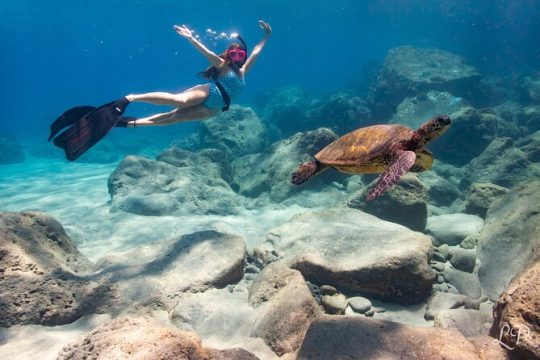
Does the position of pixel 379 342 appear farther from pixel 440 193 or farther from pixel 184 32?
pixel 440 193

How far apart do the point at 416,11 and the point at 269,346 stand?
62668 millimetres

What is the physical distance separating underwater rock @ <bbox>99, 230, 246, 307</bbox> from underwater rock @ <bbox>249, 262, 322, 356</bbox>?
2.39 feet

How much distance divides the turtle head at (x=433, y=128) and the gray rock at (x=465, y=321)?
1965 mm

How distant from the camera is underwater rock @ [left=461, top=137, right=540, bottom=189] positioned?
27.6ft

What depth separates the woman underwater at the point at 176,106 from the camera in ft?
16.8

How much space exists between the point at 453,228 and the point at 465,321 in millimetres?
2946

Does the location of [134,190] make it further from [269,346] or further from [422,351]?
[422,351]

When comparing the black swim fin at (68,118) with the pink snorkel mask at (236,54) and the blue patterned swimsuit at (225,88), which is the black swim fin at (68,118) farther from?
the pink snorkel mask at (236,54)

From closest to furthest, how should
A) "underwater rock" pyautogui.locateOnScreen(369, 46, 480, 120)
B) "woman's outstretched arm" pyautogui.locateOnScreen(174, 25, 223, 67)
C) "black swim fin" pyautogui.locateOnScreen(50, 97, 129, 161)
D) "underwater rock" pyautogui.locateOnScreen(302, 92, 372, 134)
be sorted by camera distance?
1. "black swim fin" pyautogui.locateOnScreen(50, 97, 129, 161)
2. "woman's outstretched arm" pyautogui.locateOnScreen(174, 25, 223, 67)
3. "underwater rock" pyautogui.locateOnScreen(302, 92, 372, 134)
4. "underwater rock" pyautogui.locateOnScreen(369, 46, 480, 120)

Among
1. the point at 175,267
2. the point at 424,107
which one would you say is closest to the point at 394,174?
the point at 175,267

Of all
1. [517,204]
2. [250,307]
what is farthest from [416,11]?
[250,307]

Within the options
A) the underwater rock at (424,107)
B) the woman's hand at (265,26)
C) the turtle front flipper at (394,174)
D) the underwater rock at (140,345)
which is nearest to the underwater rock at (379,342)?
the underwater rock at (140,345)

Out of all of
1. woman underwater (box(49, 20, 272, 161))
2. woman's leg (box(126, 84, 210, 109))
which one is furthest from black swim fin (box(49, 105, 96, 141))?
woman's leg (box(126, 84, 210, 109))

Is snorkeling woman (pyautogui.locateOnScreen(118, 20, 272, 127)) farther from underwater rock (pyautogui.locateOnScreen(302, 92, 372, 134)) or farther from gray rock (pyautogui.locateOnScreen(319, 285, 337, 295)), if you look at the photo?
underwater rock (pyautogui.locateOnScreen(302, 92, 372, 134))
